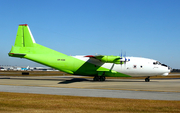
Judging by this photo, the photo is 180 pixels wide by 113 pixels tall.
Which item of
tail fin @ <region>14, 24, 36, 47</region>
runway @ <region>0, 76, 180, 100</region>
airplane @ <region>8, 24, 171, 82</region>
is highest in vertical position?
tail fin @ <region>14, 24, 36, 47</region>

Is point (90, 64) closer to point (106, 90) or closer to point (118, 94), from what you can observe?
point (106, 90)

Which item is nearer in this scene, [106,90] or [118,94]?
[118,94]

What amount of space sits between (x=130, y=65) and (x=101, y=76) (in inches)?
267

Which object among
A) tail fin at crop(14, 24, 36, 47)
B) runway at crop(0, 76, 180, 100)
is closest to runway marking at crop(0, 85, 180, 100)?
runway at crop(0, 76, 180, 100)

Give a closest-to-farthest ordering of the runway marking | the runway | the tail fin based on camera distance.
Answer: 1. the runway marking
2. the runway
3. the tail fin

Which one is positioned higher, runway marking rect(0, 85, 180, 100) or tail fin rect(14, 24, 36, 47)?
tail fin rect(14, 24, 36, 47)

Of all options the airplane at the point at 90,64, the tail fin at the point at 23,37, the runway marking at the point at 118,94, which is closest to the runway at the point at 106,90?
the runway marking at the point at 118,94

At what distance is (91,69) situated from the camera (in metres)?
41.8

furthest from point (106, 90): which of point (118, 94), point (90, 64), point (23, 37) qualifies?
point (23, 37)

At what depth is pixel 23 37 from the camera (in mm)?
42625

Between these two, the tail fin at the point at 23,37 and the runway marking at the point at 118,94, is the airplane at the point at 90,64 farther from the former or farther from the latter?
the runway marking at the point at 118,94

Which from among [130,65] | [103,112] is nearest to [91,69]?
[130,65]

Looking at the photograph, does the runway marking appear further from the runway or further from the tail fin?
the tail fin

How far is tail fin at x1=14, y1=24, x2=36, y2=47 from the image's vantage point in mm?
42531
